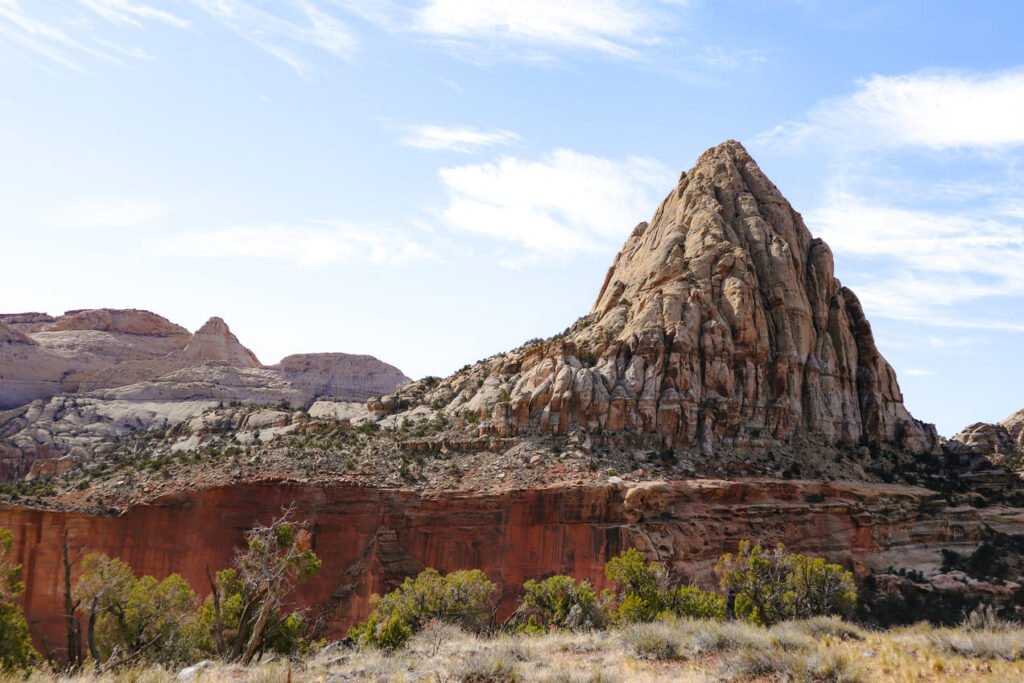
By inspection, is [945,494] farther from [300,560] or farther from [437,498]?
[300,560]

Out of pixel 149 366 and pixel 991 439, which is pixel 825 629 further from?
pixel 149 366

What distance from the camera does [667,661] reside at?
69.2 ft

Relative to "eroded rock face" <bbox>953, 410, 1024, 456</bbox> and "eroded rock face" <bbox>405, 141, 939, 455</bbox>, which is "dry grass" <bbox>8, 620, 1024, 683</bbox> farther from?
"eroded rock face" <bbox>953, 410, 1024, 456</bbox>

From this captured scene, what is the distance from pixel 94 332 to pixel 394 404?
11656 centimetres

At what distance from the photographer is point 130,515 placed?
5450cm

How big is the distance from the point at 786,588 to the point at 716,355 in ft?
81.9

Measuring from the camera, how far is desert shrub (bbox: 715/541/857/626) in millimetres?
37281

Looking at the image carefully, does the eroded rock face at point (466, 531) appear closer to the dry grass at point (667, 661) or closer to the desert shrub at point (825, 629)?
the desert shrub at point (825, 629)

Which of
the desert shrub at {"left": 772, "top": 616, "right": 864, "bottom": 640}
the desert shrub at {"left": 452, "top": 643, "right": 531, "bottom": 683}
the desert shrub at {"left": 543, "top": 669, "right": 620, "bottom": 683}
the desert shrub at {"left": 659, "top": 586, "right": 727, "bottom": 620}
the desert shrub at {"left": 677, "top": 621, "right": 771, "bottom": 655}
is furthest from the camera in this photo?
the desert shrub at {"left": 659, "top": 586, "right": 727, "bottom": 620}

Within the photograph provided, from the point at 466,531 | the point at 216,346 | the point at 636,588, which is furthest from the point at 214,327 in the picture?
the point at 636,588

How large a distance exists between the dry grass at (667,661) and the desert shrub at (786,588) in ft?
42.3

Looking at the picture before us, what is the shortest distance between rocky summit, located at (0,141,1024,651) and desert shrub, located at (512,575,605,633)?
29.6 feet

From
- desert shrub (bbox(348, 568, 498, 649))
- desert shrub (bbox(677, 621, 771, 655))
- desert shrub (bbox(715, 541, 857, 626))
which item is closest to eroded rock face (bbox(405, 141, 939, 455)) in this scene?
desert shrub (bbox(715, 541, 857, 626))

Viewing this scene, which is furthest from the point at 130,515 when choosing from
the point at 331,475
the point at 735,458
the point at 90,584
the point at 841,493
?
the point at 841,493
